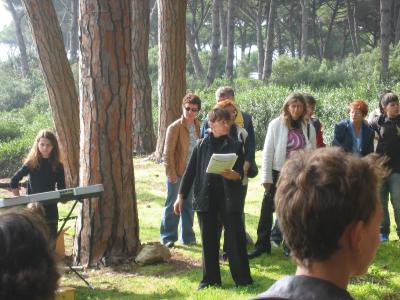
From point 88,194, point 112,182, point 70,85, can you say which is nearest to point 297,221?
point 88,194

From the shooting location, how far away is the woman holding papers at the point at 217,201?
612cm

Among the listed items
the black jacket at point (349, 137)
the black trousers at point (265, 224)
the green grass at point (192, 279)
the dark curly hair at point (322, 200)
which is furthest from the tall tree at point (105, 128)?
the dark curly hair at point (322, 200)

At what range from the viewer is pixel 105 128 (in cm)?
739

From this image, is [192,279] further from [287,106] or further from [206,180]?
[287,106]

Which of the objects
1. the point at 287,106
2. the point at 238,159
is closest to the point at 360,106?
the point at 287,106

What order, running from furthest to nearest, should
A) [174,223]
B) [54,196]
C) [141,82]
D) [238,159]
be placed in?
1. [141,82]
2. [174,223]
3. [238,159]
4. [54,196]

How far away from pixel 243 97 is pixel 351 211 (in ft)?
60.0

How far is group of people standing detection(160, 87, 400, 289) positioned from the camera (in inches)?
242

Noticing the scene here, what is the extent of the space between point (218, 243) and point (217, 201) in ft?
1.34

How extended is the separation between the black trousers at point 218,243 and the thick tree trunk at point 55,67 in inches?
237

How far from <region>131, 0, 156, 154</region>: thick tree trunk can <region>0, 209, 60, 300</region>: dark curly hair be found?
1556cm

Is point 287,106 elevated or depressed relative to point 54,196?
elevated

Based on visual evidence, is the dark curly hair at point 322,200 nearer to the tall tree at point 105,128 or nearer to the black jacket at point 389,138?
the tall tree at point 105,128

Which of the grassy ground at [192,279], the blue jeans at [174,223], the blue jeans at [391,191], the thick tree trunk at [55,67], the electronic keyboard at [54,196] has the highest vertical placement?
the thick tree trunk at [55,67]
